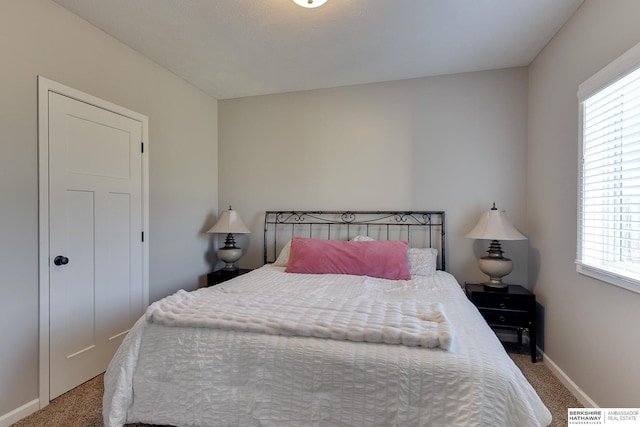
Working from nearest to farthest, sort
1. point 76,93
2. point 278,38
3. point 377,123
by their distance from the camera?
1. point 76,93
2. point 278,38
3. point 377,123

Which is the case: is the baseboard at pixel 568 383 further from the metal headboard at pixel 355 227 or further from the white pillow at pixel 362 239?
the white pillow at pixel 362 239

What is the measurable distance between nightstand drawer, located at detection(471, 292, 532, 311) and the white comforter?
3.29 ft

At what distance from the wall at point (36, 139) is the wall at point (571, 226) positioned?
11.1 ft

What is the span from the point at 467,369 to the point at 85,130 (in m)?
2.80

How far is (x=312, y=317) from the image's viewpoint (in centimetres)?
143

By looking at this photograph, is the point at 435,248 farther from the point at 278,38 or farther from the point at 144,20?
the point at 144,20

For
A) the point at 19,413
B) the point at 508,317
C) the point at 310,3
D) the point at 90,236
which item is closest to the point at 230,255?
the point at 90,236

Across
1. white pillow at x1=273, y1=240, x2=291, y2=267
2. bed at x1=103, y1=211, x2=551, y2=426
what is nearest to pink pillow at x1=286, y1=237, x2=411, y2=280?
white pillow at x1=273, y1=240, x2=291, y2=267

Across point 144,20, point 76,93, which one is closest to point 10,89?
point 76,93

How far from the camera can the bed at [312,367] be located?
1.13m

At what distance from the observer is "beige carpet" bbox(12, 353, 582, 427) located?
5.68 feet

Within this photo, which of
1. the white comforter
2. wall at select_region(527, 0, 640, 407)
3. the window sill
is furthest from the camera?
wall at select_region(527, 0, 640, 407)

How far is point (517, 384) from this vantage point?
1.13 meters

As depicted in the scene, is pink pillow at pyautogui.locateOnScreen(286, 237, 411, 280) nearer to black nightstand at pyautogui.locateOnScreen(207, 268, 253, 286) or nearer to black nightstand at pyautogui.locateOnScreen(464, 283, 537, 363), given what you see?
black nightstand at pyautogui.locateOnScreen(464, 283, 537, 363)
